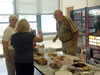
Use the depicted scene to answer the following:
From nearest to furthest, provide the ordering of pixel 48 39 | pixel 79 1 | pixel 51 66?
1. pixel 51 66
2. pixel 79 1
3. pixel 48 39

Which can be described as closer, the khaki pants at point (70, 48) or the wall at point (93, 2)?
the khaki pants at point (70, 48)

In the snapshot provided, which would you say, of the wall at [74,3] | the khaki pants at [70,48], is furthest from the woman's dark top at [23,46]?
the wall at [74,3]

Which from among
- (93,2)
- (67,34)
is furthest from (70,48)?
(93,2)

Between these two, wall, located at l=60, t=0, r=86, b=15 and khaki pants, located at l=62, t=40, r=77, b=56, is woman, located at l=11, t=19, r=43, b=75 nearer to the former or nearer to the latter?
khaki pants, located at l=62, t=40, r=77, b=56

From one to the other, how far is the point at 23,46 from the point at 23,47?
13 millimetres

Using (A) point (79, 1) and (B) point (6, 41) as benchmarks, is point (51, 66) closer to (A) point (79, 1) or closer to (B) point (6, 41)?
(B) point (6, 41)

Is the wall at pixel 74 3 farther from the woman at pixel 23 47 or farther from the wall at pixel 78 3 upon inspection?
the woman at pixel 23 47

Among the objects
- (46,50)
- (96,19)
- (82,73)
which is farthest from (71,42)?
(82,73)

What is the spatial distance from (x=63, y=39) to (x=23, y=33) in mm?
1239

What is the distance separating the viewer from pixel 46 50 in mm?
3184

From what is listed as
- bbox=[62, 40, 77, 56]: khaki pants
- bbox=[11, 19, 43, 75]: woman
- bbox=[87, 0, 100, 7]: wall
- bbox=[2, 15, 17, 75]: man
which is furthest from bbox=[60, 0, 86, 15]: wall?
bbox=[11, 19, 43, 75]: woman

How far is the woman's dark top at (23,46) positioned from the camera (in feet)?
7.32

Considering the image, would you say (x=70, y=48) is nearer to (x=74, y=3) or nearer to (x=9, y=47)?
(x=9, y=47)

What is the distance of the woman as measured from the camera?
2.24 meters
